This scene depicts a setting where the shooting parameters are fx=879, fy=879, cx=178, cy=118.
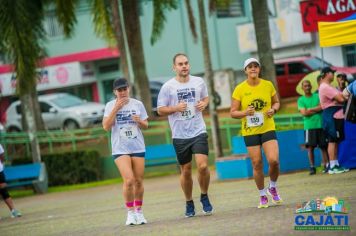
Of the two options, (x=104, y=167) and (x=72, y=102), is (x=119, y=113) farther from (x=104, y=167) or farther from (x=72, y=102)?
(x=72, y=102)

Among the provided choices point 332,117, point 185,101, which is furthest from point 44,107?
point 185,101

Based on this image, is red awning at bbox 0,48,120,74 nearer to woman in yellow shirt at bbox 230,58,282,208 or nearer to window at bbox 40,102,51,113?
window at bbox 40,102,51,113

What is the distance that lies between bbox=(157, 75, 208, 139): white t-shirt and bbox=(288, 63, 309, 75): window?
2204 cm

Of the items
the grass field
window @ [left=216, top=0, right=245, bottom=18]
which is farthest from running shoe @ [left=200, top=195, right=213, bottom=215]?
window @ [left=216, top=0, right=245, bottom=18]

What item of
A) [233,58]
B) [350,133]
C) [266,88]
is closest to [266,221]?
[266,88]

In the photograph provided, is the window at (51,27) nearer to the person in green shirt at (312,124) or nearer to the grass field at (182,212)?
the grass field at (182,212)

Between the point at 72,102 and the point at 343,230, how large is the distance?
31.0m

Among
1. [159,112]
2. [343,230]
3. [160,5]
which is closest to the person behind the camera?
[343,230]

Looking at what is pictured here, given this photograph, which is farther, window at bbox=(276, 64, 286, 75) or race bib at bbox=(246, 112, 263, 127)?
window at bbox=(276, 64, 286, 75)

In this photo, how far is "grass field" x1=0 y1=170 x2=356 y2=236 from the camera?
1057cm

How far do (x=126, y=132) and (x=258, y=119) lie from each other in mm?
1835

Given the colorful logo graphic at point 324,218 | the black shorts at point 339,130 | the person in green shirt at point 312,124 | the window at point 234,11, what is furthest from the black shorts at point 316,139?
the window at point 234,11

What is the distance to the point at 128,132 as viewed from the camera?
40.1 feet

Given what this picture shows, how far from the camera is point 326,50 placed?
37969 millimetres
